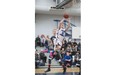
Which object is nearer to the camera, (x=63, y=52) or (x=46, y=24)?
(x=63, y=52)

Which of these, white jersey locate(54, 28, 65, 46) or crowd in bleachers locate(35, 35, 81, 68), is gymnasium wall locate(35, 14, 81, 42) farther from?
white jersey locate(54, 28, 65, 46)

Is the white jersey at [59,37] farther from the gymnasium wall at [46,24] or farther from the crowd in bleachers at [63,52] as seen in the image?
the gymnasium wall at [46,24]

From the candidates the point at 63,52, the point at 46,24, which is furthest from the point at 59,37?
the point at 63,52

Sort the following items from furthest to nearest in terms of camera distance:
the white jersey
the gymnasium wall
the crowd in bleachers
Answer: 1. the gymnasium wall
2. the white jersey
3. the crowd in bleachers

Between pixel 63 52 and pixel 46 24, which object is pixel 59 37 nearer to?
pixel 46 24

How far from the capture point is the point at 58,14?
7.61m

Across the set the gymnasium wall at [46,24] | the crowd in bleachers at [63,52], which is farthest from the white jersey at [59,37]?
the gymnasium wall at [46,24]

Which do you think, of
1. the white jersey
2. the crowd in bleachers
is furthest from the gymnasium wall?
the white jersey

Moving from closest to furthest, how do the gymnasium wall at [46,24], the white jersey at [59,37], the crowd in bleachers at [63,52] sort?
the crowd in bleachers at [63,52]
the white jersey at [59,37]
the gymnasium wall at [46,24]
